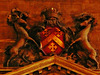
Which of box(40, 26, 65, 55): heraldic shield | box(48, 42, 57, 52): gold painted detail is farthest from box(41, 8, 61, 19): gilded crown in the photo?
box(48, 42, 57, 52): gold painted detail

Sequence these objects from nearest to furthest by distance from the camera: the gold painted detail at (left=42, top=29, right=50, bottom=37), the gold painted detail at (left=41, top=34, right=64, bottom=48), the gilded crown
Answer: the gold painted detail at (left=41, top=34, right=64, bottom=48) < the gold painted detail at (left=42, top=29, right=50, bottom=37) < the gilded crown

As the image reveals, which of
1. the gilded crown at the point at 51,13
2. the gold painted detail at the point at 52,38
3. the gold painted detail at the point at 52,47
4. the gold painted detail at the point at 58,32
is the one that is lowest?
the gold painted detail at the point at 52,47

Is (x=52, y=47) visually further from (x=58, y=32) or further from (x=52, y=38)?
(x=58, y=32)

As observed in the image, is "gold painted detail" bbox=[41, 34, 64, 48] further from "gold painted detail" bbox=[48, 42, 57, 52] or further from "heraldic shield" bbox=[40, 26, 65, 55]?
"gold painted detail" bbox=[48, 42, 57, 52]

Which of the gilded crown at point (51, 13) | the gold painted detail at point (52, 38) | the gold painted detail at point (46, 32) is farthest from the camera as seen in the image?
the gilded crown at point (51, 13)

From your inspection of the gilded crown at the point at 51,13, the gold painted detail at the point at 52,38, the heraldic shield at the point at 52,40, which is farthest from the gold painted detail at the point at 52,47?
the gilded crown at the point at 51,13

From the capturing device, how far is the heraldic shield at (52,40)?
1583cm

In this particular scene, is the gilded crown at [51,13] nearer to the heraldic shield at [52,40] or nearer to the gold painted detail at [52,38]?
the heraldic shield at [52,40]

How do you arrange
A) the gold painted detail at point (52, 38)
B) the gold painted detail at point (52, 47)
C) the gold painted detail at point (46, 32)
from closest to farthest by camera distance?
the gold painted detail at point (52, 47) → the gold painted detail at point (52, 38) → the gold painted detail at point (46, 32)

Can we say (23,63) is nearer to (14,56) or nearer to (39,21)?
(14,56)

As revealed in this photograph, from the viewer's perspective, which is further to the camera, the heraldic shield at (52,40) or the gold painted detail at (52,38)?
the gold painted detail at (52,38)

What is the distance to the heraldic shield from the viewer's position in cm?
1583

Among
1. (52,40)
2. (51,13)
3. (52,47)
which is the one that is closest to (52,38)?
(52,40)

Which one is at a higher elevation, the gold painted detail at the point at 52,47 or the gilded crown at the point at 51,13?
the gilded crown at the point at 51,13
